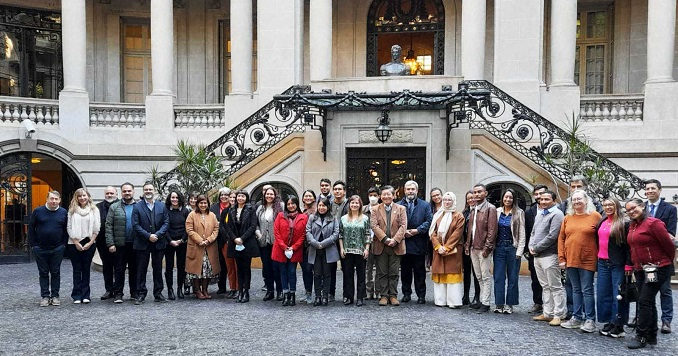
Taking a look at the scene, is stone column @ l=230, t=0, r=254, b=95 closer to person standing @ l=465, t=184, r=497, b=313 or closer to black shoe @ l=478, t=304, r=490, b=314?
person standing @ l=465, t=184, r=497, b=313

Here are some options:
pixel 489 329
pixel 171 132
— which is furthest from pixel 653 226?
pixel 171 132

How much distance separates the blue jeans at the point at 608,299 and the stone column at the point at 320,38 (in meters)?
13.2

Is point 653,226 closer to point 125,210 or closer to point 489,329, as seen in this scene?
point 489,329

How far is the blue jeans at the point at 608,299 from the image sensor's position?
8.54 meters

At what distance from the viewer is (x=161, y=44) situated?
21.6 m

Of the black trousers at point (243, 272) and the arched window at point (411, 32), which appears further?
the arched window at point (411, 32)

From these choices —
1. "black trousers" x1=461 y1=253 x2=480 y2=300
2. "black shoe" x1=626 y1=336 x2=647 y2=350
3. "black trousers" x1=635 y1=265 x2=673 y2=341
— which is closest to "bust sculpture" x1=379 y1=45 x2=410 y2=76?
"black trousers" x1=461 y1=253 x2=480 y2=300

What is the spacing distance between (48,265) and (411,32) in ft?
52.0

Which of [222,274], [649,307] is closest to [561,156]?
[649,307]

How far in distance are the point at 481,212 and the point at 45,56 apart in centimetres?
1935

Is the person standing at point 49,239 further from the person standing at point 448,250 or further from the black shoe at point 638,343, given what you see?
the black shoe at point 638,343

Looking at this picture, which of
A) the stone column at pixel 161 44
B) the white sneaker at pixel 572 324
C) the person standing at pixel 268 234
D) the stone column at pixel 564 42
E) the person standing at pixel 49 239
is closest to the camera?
the white sneaker at pixel 572 324

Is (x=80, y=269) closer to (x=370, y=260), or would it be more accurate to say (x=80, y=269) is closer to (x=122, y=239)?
(x=122, y=239)

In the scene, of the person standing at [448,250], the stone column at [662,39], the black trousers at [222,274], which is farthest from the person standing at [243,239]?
the stone column at [662,39]
